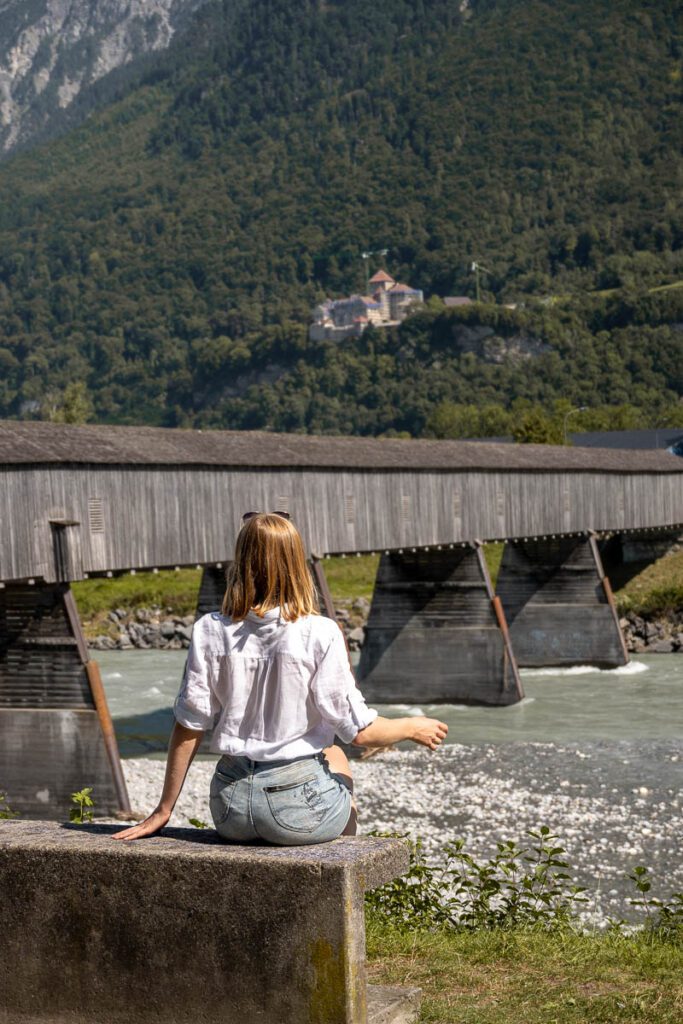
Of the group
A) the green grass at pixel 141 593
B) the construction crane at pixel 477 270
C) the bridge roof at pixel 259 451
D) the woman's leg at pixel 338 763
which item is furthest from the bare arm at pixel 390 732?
the construction crane at pixel 477 270

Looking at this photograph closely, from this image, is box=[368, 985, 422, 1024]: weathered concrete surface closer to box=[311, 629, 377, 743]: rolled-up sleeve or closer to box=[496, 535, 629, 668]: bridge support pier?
box=[311, 629, 377, 743]: rolled-up sleeve

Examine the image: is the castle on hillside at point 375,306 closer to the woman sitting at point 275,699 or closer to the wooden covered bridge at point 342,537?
the wooden covered bridge at point 342,537

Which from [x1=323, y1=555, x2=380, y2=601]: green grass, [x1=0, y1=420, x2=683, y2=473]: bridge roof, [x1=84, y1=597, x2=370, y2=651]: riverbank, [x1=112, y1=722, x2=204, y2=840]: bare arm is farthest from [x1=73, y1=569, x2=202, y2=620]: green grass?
[x1=112, y1=722, x2=204, y2=840]: bare arm

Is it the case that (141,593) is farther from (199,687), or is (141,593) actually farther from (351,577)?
(199,687)

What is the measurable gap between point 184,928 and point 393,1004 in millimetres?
856

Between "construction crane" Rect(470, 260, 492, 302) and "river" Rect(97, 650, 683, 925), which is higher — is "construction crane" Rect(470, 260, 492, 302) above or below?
above

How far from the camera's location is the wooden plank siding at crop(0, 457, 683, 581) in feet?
64.2

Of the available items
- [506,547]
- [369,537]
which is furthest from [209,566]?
[506,547]

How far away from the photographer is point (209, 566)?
2378 centimetres

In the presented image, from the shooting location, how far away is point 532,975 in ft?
17.7

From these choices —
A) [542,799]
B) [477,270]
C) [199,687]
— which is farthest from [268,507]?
[477,270]

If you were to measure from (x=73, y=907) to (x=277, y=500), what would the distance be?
69.2ft

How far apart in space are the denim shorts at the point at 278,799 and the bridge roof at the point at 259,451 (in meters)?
15.0

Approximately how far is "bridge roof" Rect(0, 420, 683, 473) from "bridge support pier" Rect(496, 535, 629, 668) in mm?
2372
